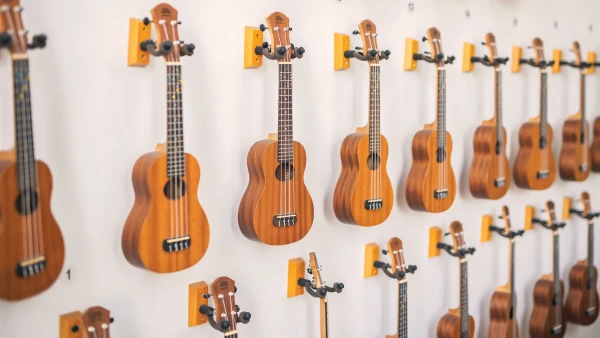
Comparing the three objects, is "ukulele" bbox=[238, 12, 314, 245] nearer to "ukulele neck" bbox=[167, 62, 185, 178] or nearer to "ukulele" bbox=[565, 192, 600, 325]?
"ukulele neck" bbox=[167, 62, 185, 178]

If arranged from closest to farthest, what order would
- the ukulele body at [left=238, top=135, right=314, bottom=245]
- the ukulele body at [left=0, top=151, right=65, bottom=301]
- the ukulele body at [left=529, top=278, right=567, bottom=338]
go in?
the ukulele body at [left=0, top=151, right=65, bottom=301] → the ukulele body at [left=238, top=135, right=314, bottom=245] → the ukulele body at [left=529, top=278, right=567, bottom=338]

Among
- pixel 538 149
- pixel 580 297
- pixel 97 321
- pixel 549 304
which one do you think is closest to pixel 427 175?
pixel 538 149

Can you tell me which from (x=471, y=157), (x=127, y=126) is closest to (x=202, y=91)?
(x=127, y=126)

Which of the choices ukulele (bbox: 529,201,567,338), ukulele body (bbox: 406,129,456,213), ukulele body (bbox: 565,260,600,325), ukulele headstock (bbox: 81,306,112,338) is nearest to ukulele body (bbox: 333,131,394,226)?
ukulele body (bbox: 406,129,456,213)

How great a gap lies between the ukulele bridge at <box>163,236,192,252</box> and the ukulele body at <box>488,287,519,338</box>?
6.43 feet

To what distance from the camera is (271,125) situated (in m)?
2.30

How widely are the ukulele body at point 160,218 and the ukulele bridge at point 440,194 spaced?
119cm

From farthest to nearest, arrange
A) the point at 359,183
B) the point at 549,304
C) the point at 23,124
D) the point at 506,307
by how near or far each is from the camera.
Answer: the point at 549,304
the point at 506,307
the point at 359,183
the point at 23,124

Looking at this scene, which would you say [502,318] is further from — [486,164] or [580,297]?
[486,164]

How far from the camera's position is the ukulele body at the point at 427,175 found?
264cm

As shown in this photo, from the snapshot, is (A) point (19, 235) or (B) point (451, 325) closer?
(A) point (19, 235)

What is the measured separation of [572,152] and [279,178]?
6.97ft

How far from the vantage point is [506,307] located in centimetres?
313

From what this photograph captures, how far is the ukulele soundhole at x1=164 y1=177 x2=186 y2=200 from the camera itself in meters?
1.85
